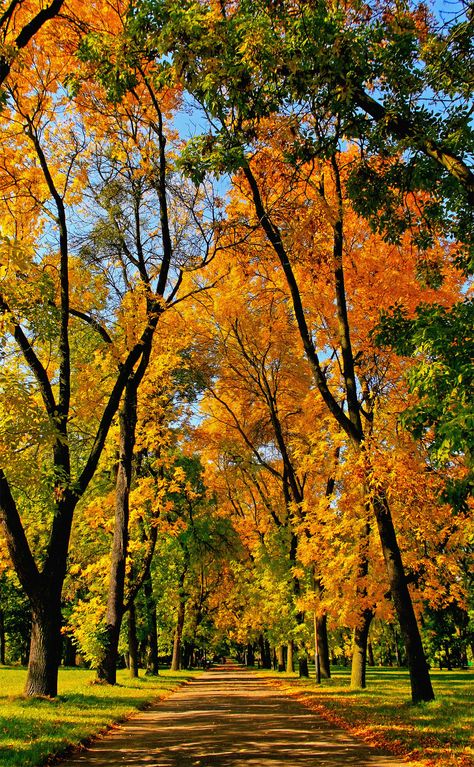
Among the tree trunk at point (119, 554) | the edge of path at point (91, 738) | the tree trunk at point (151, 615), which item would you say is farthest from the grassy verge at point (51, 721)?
the tree trunk at point (151, 615)

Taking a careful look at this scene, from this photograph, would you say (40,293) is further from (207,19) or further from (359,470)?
(359,470)

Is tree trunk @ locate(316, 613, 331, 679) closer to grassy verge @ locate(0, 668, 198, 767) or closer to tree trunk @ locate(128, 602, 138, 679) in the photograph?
tree trunk @ locate(128, 602, 138, 679)

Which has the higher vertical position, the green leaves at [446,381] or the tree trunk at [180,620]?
the green leaves at [446,381]

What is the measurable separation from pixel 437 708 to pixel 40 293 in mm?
10012

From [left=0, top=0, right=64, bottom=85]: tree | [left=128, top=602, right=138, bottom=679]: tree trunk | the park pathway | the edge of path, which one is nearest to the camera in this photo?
the park pathway

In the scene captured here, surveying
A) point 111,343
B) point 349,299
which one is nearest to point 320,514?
point 349,299

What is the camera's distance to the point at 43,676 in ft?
35.3

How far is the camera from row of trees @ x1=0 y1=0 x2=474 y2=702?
21.6 feet

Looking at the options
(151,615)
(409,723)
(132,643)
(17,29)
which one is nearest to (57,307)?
(17,29)

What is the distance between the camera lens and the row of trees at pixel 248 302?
6598mm

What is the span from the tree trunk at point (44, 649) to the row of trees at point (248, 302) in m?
0.04

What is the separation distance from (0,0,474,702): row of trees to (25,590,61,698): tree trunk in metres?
0.04

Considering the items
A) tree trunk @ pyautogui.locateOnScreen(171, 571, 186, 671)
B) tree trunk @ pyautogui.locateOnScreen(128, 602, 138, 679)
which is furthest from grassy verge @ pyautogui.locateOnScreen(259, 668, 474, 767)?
tree trunk @ pyautogui.locateOnScreen(171, 571, 186, 671)

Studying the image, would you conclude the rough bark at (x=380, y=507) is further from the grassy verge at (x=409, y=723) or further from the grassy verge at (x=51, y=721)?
the grassy verge at (x=51, y=721)
